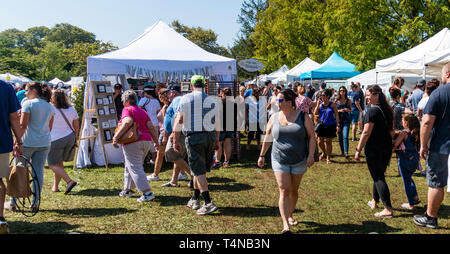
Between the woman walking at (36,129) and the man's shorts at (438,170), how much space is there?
16.9ft

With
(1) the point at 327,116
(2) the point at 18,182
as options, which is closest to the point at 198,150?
(2) the point at 18,182

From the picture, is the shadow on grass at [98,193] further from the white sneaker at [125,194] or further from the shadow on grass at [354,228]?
the shadow on grass at [354,228]

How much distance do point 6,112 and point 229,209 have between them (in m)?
3.24

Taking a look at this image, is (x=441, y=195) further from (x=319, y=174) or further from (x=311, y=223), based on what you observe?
(x=319, y=174)

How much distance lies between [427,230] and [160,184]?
4530mm

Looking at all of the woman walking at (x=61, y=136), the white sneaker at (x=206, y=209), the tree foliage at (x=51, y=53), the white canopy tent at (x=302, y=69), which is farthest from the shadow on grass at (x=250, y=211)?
the tree foliage at (x=51, y=53)

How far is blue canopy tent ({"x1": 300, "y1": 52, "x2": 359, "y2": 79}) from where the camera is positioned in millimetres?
19391

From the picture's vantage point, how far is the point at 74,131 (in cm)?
648

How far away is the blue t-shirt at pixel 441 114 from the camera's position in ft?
14.3

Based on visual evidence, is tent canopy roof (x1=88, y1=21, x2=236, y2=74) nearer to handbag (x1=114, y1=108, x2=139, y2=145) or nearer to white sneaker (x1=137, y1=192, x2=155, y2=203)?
handbag (x1=114, y1=108, x2=139, y2=145)

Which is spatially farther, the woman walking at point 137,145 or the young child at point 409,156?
the woman walking at point 137,145

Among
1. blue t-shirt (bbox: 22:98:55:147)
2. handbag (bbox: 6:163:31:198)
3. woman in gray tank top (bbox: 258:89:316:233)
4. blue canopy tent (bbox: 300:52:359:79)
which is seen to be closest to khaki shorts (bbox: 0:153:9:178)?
handbag (bbox: 6:163:31:198)

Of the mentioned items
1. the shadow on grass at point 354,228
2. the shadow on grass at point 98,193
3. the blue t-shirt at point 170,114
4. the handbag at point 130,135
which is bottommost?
the shadow on grass at point 354,228
